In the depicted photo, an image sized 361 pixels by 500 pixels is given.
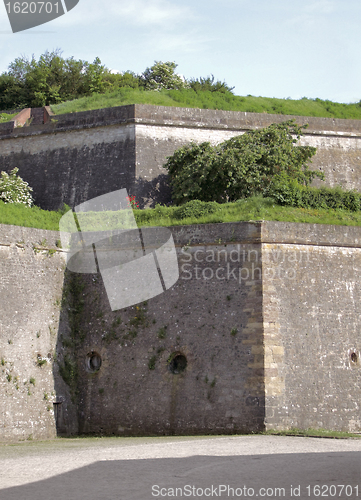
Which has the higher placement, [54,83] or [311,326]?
[54,83]

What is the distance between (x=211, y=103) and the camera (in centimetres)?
2927

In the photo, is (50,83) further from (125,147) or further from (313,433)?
(313,433)

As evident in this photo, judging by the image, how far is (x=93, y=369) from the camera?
1930cm

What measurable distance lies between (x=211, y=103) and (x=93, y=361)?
47.1 feet

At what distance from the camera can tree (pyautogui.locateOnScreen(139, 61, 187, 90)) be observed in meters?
41.1

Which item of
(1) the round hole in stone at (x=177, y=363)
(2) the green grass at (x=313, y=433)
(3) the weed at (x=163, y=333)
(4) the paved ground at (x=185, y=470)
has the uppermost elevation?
(3) the weed at (x=163, y=333)

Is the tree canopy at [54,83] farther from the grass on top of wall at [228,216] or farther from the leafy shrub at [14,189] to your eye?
the grass on top of wall at [228,216]

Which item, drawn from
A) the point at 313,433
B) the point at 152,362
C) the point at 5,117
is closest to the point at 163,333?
the point at 152,362

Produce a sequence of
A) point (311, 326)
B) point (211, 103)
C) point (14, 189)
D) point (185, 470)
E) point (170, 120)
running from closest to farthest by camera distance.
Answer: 1. point (185, 470)
2. point (311, 326)
3. point (14, 189)
4. point (170, 120)
5. point (211, 103)

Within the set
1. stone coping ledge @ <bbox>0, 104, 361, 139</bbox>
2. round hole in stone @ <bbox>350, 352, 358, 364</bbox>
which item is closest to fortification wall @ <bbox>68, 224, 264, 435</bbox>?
round hole in stone @ <bbox>350, 352, 358, 364</bbox>

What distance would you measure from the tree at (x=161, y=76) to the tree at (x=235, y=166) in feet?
57.3

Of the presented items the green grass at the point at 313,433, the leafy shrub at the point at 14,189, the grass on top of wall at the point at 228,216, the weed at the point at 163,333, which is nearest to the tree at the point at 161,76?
the leafy shrub at the point at 14,189

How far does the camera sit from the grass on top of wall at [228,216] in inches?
742

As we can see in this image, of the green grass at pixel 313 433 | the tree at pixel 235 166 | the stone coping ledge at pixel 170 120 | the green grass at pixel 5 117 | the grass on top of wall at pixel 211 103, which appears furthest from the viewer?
the green grass at pixel 5 117
